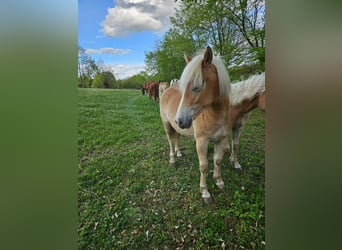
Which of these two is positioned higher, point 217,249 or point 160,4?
point 160,4

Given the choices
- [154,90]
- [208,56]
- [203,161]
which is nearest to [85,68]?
[154,90]

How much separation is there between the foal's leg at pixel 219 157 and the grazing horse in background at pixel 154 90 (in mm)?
522

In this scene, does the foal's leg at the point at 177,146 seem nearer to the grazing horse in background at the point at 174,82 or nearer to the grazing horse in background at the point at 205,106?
the grazing horse in background at the point at 205,106

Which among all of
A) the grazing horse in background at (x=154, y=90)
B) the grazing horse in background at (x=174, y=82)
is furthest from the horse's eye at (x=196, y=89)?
the grazing horse in background at (x=154, y=90)

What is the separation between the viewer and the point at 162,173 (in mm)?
1994

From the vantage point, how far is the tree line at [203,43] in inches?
67.9

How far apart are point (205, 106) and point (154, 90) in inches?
15.7

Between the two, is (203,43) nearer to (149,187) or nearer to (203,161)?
(203,161)

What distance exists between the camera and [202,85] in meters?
1.83
